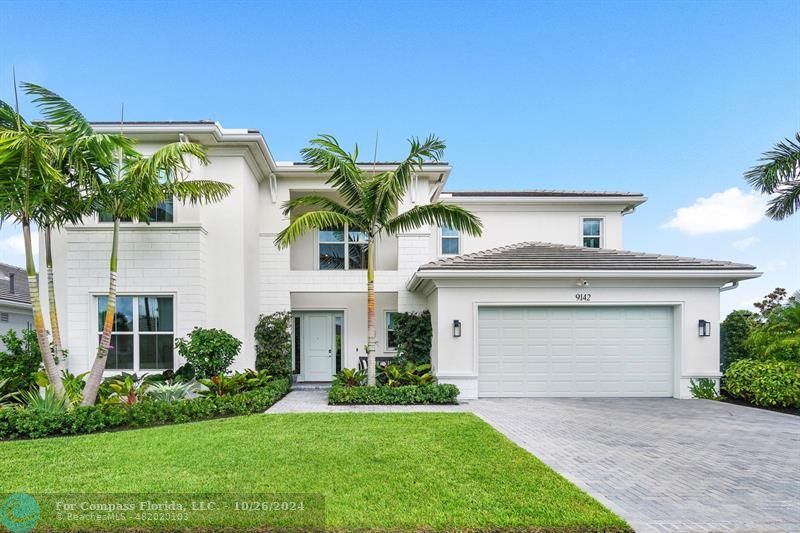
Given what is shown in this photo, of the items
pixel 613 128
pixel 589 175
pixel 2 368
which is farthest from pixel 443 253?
pixel 2 368

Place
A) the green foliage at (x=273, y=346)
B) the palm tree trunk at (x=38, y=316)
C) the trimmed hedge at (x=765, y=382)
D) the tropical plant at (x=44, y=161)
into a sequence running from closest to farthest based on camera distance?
1. the tropical plant at (x=44, y=161)
2. the palm tree trunk at (x=38, y=316)
3. the trimmed hedge at (x=765, y=382)
4. the green foliage at (x=273, y=346)

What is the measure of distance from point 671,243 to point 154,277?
62.5 feet

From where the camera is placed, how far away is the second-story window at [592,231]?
15641mm

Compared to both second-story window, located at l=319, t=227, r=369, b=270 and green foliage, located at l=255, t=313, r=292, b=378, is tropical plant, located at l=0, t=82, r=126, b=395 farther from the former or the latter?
second-story window, located at l=319, t=227, r=369, b=270

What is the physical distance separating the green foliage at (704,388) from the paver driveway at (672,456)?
49 centimetres

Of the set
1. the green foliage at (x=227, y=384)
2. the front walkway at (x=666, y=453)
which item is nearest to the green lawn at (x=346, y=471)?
the front walkway at (x=666, y=453)

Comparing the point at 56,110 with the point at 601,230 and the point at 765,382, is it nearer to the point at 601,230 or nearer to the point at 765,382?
the point at 765,382

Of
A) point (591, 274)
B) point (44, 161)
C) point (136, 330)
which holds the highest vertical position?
point (44, 161)

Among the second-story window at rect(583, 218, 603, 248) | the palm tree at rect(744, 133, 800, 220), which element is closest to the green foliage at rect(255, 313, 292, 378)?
the second-story window at rect(583, 218, 603, 248)

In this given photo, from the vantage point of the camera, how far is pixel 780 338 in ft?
32.8

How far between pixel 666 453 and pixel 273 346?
9.74m

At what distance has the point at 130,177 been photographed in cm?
819

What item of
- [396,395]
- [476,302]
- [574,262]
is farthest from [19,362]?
[574,262]

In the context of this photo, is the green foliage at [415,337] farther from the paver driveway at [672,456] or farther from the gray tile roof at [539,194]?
the gray tile roof at [539,194]
